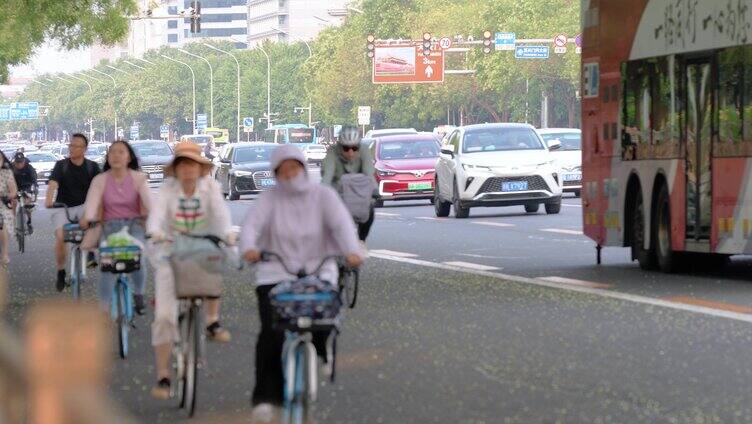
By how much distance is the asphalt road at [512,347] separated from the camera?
1008cm

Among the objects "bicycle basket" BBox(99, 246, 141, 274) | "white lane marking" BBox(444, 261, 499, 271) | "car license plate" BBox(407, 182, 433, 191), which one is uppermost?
"bicycle basket" BBox(99, 246, 141, 274)

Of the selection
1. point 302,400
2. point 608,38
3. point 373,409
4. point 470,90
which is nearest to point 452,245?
point 608,38

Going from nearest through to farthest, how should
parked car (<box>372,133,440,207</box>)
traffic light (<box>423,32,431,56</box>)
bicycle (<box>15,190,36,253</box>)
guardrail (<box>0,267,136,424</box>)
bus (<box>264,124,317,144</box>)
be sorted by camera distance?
guardrail (<box>0,267,136,424</box>) → bicycle (<box>15,190,36,253</box>) → parked car (<box>372,133,440,207</box>) → traffic light (<box>423,32,431,56</box>) → bus (<box>264,124,317,144</box>)

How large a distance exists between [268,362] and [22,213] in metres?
23.7

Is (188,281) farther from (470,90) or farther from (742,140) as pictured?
(470,90)

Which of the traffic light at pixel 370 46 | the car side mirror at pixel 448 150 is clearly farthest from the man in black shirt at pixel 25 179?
the traffic light at pixel 370 46

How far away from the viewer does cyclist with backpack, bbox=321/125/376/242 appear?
16.8 meters

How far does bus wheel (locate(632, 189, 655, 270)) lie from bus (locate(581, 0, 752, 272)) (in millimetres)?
19

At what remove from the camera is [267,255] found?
845 cm

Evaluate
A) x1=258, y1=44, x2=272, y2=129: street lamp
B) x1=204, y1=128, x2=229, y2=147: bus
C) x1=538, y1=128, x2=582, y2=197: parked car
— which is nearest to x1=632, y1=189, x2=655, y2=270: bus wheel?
x1=538, y1=128, x2=582, y2=197: parked car

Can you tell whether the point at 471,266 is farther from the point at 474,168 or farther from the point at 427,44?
the point at 427,44

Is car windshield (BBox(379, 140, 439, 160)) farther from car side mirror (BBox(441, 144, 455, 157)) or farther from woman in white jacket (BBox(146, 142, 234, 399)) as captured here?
woman in white jacket (BBox(146, 142, 234, 399))

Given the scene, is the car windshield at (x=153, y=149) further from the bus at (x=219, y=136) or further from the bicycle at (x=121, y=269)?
the bus at (x=219, y=136)

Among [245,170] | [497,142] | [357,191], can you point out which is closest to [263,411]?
[357,191]
